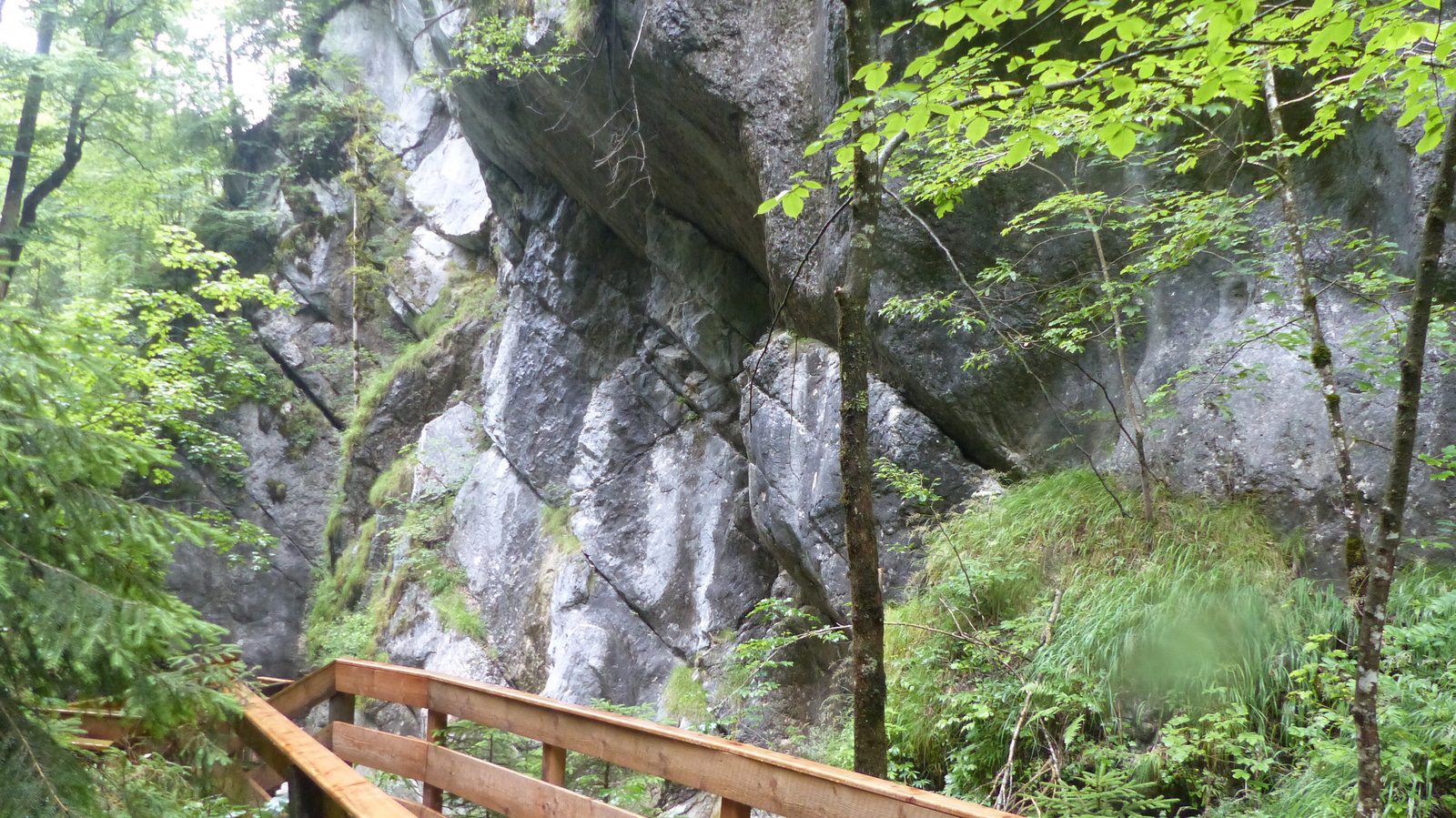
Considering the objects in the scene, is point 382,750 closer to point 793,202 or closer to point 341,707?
point 341,707

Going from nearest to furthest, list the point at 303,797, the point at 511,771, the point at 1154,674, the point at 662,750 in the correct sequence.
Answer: the point at 303,797 → the point at 662,750 → the point at 511,771 → the point at 1154,674

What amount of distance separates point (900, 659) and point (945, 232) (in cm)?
359

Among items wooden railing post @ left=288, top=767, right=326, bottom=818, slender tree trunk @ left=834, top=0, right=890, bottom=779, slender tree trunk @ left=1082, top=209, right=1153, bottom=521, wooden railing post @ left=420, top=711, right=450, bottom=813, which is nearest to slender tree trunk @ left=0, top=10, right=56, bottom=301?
wooden railing post @ left=420, top=711, right=450, bottom=813

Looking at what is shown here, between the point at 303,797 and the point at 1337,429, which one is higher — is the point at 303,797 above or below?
below

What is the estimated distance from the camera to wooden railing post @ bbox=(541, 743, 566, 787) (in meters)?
3.38

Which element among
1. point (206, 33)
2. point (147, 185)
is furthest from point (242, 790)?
point (206, 33)

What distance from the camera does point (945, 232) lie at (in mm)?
6680

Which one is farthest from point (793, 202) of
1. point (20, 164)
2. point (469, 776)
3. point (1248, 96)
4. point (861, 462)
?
point (20, 164)

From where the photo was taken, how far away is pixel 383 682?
13.0 ft

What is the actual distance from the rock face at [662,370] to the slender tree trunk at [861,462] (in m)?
0.31

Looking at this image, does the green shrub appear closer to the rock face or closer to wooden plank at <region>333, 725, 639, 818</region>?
the rock face

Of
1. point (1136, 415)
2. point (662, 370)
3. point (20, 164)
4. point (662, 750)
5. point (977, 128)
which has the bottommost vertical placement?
point (662, 750)

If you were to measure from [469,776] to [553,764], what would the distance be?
48cm

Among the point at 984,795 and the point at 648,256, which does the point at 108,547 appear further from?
Result: the point at 648,256
